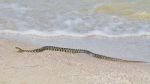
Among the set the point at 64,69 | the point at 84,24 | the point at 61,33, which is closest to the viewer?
the point at 64,69

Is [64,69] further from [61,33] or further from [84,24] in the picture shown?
[84,24]

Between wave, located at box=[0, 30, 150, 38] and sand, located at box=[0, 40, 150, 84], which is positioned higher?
wave, located at box=[0, 30, 150, 38]

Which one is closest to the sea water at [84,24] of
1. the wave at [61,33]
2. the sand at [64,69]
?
the wave at [61,33]

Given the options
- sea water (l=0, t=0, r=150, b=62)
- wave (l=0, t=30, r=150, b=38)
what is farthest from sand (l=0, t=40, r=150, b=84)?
wave (l=0, t=30, r=150, b=38)

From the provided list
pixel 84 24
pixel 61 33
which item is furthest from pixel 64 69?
pixel 84 24

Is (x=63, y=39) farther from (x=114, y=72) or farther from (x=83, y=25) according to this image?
(x=114, y=72)

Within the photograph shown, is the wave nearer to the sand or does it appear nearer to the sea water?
the sea water
